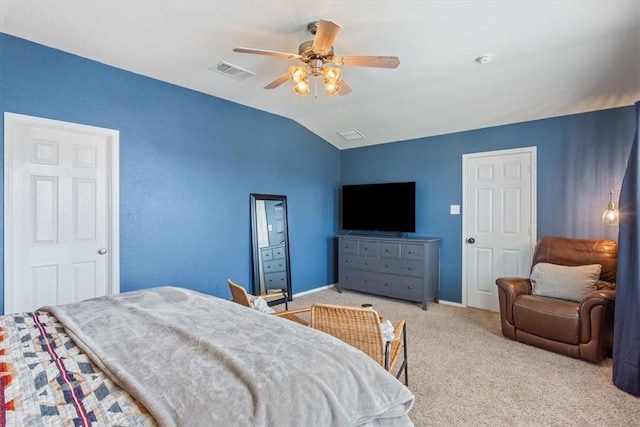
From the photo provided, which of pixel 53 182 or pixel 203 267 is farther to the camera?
pixel 203 267

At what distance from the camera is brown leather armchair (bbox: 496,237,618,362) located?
2.84m

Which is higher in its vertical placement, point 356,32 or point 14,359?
point 356,32

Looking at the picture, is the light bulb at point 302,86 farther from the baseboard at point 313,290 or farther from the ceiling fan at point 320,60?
the baseboard at point 313,290

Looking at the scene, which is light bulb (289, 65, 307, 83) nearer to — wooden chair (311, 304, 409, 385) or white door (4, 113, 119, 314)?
wooden chair (311, 304, 409, 385)

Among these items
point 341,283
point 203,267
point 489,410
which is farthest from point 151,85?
point 489,410

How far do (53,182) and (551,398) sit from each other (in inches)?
170

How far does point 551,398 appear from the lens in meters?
2.37

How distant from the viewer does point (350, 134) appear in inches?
213

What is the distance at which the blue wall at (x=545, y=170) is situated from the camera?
12.0ft

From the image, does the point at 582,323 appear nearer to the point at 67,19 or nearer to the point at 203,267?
the point at 203,267

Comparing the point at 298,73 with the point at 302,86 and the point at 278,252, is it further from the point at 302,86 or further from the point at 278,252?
the point at 278,252

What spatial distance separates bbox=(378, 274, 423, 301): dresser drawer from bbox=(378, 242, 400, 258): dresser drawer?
30cm

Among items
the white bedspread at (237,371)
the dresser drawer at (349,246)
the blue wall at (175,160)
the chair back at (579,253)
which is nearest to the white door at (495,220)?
the chair back at (579,253)

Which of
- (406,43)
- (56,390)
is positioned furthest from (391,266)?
(56,390)
